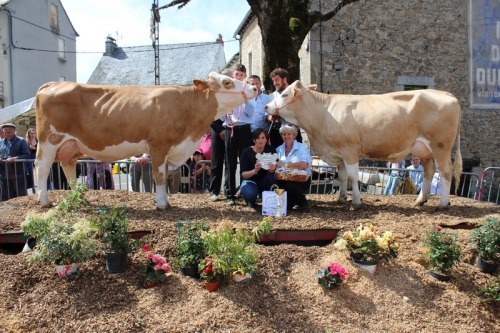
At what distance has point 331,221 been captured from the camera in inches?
205

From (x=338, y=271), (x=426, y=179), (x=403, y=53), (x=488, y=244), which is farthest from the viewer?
(x=403, y=53)

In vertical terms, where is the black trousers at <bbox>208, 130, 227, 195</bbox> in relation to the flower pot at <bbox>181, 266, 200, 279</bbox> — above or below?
above

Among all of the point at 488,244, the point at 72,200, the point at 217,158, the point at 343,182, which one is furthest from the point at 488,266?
the point at 72,200

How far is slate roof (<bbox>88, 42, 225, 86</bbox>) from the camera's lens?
108 feet

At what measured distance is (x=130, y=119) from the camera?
5.45 m

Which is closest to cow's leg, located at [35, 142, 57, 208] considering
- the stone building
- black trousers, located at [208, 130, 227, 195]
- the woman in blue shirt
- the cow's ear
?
the cow's ear

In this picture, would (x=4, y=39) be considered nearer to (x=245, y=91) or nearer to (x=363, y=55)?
(x=363, y=55)

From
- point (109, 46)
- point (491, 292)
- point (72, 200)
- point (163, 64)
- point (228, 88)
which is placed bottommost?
point (491, 292)

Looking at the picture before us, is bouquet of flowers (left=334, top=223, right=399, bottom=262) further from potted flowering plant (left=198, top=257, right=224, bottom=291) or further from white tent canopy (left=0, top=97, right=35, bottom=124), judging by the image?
white tent canopy (left=0, top=97, right=35, bottom=124)

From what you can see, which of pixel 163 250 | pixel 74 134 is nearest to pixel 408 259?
pixel 163 250

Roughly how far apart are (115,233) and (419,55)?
12392 millimetres

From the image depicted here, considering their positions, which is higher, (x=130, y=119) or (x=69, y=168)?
(x=130, y=119)

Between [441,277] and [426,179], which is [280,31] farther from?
[441,277]

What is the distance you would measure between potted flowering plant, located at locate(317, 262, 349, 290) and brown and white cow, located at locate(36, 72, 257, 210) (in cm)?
270
